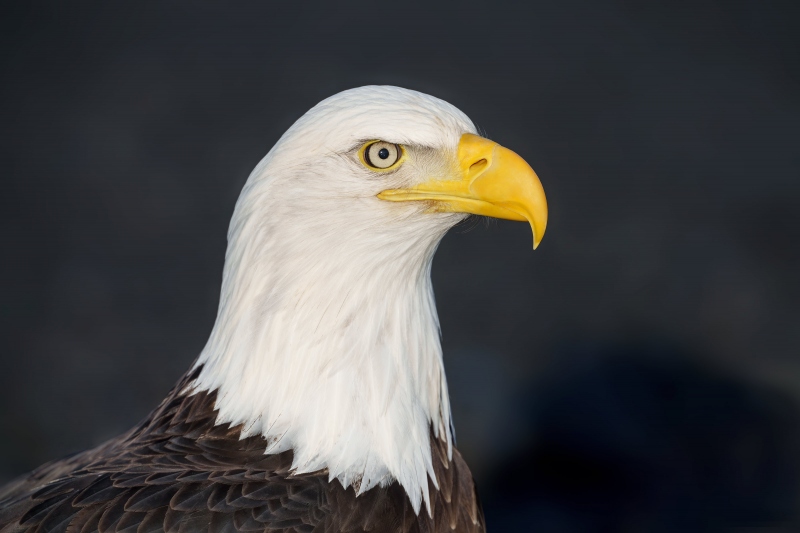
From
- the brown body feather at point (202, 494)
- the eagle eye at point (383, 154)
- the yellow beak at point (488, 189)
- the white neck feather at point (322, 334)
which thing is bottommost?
the brown body feather at point (202, 494)

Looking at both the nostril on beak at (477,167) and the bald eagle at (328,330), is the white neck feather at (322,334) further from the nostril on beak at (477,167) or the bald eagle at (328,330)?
the nostril on beak at (477,167)

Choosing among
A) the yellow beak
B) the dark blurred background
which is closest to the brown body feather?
the yellow beak

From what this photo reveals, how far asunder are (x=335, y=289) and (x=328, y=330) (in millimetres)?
84

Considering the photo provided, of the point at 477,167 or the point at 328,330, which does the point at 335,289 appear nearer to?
the point at 328,330

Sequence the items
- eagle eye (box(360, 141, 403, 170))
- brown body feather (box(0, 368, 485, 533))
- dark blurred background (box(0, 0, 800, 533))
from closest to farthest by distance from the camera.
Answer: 1. brown body feather (box(0, 368, 485, 533))
2. eagle eye (box(360, 141, 403, 170))
3. dark blurred background (box(0, 0, 800, 533))

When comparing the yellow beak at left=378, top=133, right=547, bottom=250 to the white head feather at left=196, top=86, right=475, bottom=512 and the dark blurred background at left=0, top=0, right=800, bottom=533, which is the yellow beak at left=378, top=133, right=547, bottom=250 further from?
the dark blurred background at left=0, top=0, right=800, bottom=533

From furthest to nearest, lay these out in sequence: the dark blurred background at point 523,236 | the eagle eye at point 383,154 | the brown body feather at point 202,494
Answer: the dark blurred background at point 523,236
the eagle eye at point 383,154
the brown body feather at point 202,494

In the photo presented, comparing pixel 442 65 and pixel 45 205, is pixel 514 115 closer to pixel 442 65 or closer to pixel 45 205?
pixel 442 65

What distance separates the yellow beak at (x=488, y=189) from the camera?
2021mm

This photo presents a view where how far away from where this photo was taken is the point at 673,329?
4.48 metres

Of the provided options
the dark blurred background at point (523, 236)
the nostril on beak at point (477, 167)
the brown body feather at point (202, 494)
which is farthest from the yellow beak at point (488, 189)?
the dark blurred background at point (523, 236)

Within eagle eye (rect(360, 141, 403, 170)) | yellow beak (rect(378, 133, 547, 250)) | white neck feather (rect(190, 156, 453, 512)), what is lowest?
white neck feather (rect(190, 156, 453, 512))

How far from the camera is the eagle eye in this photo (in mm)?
2016

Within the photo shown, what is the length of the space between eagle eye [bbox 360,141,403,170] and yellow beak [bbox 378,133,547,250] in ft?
0.19
